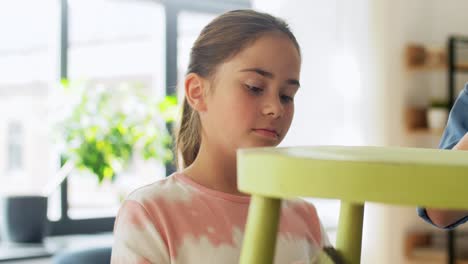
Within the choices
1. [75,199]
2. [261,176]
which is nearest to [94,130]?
[75,199]

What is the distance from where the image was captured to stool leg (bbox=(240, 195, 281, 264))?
18.8 inches

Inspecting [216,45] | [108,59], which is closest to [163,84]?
[108,59]

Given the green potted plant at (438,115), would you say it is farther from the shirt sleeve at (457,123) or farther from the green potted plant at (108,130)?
the shirt sleeve at (457,123)

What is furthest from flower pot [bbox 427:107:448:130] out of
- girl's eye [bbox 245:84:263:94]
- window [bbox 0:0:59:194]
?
girl's eye [bbox 245:84:263:94]

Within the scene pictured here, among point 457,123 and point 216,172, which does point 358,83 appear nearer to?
point 457,123

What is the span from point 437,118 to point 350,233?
433 centimetres

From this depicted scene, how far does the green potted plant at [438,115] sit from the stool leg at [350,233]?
430cm

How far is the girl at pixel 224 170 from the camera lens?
0.99m

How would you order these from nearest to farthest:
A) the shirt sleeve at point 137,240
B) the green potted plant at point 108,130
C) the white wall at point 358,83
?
the shirt sleeve at point 137,240 → the green potted plant at point 108,130 → the white wall at point 358,83

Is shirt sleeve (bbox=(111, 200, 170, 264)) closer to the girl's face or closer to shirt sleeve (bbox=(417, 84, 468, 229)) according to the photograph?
the girl's face

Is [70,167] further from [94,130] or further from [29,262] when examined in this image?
[29,262]

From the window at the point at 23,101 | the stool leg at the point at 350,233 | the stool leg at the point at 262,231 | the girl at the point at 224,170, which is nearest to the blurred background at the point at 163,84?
the window at the point at 23,101

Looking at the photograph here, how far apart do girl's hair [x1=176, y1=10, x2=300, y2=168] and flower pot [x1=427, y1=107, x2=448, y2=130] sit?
3.73 meters

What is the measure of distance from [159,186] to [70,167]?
2699 mm
